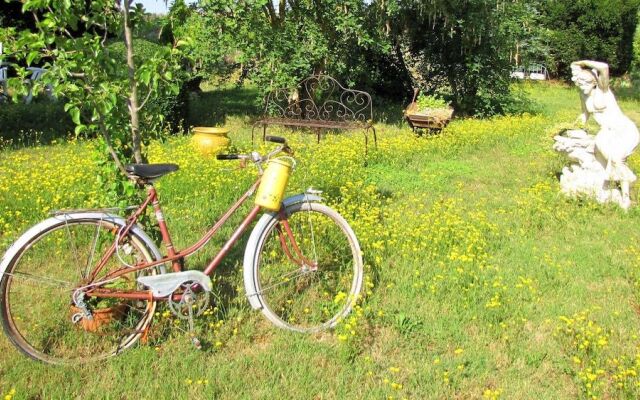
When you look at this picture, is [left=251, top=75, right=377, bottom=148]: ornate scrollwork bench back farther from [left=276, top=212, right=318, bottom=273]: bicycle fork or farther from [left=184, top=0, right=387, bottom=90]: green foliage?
[left=276, top=212, right=318, bottom=273]: bicycle fork

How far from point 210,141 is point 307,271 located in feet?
15.9

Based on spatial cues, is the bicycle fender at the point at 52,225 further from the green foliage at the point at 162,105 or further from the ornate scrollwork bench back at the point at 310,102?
the ornate scrollwork bench back at the point at 310,102

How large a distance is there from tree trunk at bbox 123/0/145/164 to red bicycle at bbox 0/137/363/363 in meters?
0.31

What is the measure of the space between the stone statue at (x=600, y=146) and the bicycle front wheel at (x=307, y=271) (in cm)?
367

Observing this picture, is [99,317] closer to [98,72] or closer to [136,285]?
[136,285]

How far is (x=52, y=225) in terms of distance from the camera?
9.53 feet

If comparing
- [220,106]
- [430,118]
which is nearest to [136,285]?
[430,118]

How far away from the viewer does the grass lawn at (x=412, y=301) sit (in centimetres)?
300

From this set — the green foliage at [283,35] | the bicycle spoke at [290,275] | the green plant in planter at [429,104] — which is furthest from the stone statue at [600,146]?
the green foliage at [283,35]

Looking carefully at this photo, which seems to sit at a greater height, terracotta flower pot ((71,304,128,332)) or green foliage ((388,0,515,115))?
green foliage ((388,0,515,115))

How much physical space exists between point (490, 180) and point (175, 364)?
552 cm

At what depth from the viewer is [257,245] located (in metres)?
3.29

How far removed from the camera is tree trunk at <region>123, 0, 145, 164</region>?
3.30 m

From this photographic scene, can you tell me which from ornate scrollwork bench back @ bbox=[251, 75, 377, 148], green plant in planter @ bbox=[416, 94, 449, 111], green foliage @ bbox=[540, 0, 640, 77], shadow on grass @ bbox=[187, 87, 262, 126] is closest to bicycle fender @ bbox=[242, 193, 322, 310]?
ornate scrollwork bench back @ bbox=[251, 75, 377, 148]
